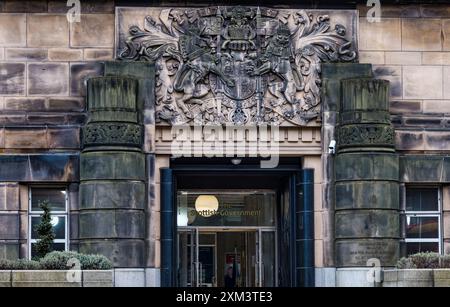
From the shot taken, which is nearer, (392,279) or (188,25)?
(392,279)

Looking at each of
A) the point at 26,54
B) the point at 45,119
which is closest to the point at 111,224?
the point at 45,119

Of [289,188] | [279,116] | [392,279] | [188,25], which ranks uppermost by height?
[188,25]

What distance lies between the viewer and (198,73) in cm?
2409

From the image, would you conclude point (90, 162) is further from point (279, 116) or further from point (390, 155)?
point (390, 155)

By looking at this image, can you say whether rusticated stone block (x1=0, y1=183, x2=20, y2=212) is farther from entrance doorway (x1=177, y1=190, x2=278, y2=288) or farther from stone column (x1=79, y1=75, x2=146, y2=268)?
entrance doorway (x1=177, y1=190, x2=278, y2=288)

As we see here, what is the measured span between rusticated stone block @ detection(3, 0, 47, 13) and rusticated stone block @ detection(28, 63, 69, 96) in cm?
122

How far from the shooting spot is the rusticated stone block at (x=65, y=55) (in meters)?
24.2

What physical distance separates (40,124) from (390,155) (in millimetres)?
7566

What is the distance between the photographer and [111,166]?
23.1 meters

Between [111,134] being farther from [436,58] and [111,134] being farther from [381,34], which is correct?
[436,58]
